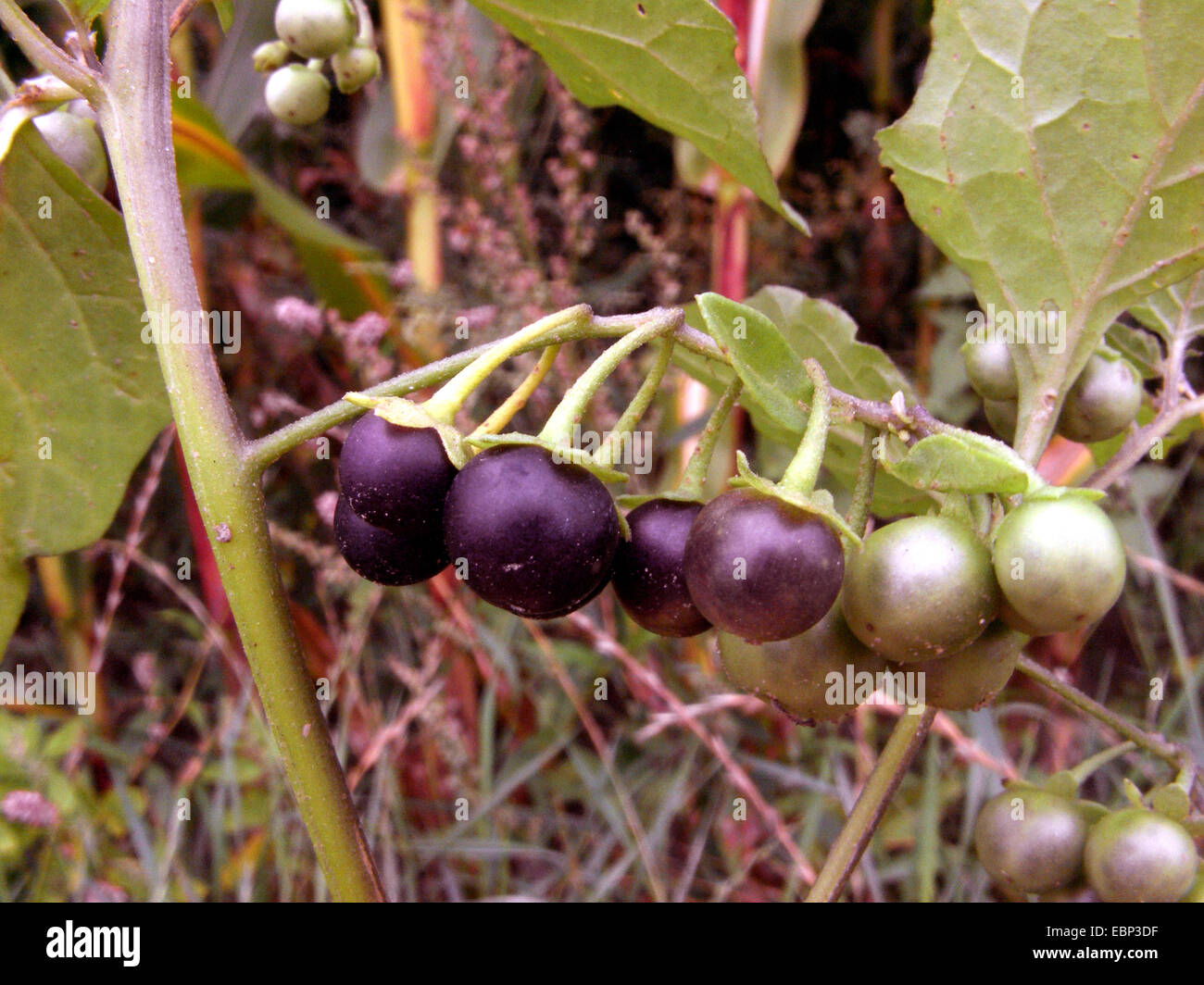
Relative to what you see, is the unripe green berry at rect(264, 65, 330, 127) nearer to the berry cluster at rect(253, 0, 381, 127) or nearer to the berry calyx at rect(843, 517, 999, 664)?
the berry cluster at rect(253, 0, 381, 127)

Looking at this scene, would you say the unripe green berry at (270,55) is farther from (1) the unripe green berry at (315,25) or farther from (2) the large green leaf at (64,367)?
(2) the large green leaf at (64,367)

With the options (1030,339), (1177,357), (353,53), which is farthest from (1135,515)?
(353,53)

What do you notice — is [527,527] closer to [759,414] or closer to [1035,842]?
[759,414]

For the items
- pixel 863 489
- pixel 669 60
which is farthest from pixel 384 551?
pixel 669 60

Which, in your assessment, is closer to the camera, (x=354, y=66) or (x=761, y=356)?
(x=761, y=356)

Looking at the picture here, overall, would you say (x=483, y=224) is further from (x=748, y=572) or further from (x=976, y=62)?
(x=748, y=572)

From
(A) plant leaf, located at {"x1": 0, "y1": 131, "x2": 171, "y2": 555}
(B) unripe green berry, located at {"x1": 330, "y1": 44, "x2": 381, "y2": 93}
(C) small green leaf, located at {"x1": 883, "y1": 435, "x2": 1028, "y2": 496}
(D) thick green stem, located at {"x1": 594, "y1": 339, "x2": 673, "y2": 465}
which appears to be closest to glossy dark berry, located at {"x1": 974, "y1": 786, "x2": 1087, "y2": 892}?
(C) small green leaf, located at {"x1": 883, "y1": 435, "x2": 1028, "y2": 496}
